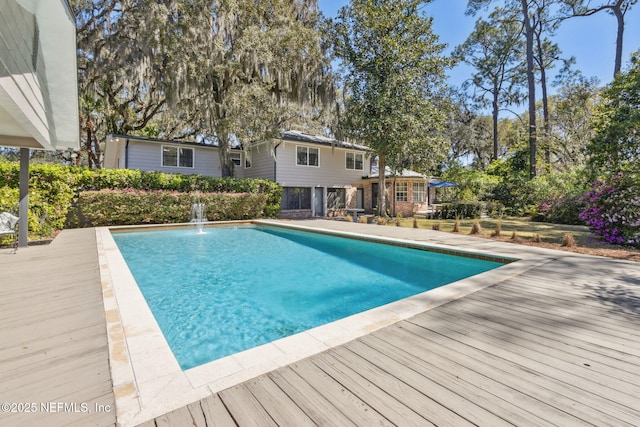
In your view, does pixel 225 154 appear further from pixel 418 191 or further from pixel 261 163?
pixel 418 191

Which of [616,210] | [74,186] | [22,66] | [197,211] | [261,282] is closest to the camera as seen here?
[22,66]

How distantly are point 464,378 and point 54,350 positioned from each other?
2.94 meters

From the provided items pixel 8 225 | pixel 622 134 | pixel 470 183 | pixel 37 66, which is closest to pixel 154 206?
pixel 8 225

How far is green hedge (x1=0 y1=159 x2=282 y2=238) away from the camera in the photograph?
8203mm

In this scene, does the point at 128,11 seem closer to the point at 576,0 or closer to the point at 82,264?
the point at 82,264

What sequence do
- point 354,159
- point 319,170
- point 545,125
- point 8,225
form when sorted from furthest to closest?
point 354,159 → point 545,125 → point 319,170 → point 8,225

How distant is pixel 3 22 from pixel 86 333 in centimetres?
274

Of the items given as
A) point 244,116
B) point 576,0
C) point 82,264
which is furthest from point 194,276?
point 576,0

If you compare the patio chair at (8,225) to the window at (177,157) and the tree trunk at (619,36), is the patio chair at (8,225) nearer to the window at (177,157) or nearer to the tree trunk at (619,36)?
the window at (177,157)

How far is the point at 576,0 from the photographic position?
18062 millimetres

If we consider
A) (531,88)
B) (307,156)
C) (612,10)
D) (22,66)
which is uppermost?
(612,10)

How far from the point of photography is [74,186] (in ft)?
33.8

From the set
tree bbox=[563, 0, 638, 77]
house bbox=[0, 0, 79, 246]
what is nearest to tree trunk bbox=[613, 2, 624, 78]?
tree bbox=[563, 0, 638, 77]

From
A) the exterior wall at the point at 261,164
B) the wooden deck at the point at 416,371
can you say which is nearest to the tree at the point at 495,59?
the exterior wall at the point at 261,164
